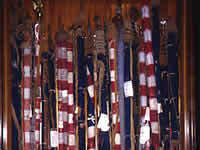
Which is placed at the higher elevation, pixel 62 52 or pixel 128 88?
pixel 62 52

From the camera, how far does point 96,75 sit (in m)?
1.09

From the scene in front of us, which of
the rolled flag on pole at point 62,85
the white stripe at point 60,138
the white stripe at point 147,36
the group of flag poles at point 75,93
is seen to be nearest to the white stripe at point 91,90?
the group of flag poles at point 75,93

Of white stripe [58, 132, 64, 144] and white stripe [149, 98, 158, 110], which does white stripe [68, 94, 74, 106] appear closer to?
white stripe [58, 132, 64, 144]

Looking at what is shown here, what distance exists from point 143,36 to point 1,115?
69 centimetres

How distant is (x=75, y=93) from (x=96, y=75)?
12 centimetres

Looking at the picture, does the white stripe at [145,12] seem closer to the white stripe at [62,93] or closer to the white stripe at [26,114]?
the white stripe at [62,93]

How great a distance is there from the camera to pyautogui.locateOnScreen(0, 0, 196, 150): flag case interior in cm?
106

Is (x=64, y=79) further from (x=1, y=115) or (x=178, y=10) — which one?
(x=178, y=10)

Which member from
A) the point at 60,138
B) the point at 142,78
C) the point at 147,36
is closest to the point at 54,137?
the point at 60,138

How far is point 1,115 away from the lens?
3.14 feet

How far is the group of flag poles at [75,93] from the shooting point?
1.06 metres

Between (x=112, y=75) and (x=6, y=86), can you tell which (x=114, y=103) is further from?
(x=6, y=86)

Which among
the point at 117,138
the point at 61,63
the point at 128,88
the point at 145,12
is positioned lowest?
the point at 117,138

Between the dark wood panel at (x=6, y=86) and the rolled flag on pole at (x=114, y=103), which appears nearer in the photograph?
the dark wood panel at (x=6, y=86)
